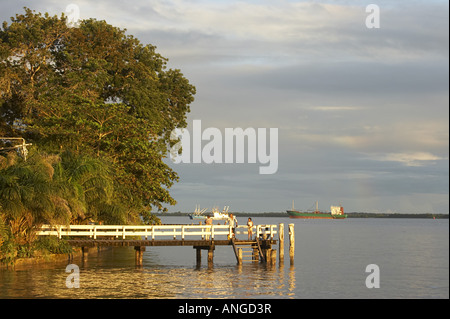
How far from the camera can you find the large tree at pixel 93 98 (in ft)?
166

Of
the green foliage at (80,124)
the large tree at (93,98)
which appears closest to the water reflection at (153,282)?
the green foliage at (80,124)

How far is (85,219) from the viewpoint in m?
47.3

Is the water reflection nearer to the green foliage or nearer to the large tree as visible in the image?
the green foliage

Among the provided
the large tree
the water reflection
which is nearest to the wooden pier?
the water reflection

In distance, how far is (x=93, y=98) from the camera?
56438 millimetres

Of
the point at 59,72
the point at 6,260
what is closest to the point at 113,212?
the point at 6,260

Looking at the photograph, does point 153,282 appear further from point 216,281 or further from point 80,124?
point 80,124

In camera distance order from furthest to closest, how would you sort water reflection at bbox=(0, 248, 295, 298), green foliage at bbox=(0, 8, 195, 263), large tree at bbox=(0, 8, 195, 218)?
1. large tree at bbox=(0, 8, 195, 218)
2. green foliage at bbox=(0, 8, 195, 263)
3. water reflection at bbox=(0, 248, 295, 298)

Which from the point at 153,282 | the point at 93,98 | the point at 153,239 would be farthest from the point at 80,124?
the point at 153,282

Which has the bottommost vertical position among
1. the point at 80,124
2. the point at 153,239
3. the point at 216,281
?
the point at 216,281

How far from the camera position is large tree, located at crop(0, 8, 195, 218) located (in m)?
50.7

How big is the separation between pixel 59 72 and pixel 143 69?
25.3 ft

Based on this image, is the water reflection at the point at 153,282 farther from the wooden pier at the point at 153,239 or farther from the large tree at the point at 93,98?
the large tree at the point at 93,98
